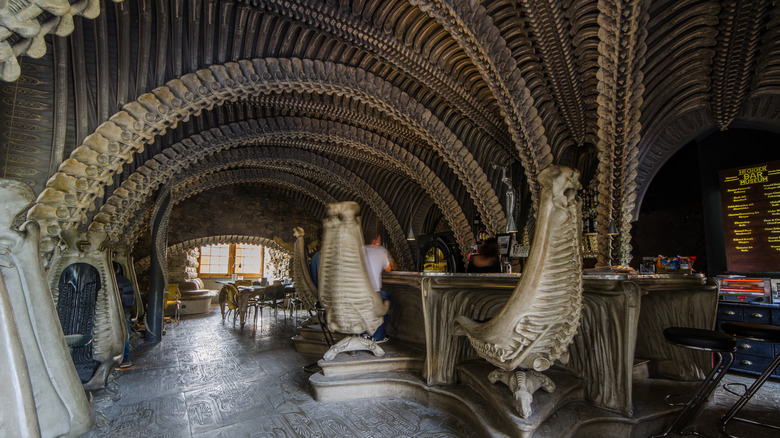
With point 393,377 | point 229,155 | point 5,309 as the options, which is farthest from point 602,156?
point 229,155

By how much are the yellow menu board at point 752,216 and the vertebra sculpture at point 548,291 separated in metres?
4.78

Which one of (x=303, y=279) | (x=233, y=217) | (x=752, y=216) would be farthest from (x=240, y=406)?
(x=233, y=217)

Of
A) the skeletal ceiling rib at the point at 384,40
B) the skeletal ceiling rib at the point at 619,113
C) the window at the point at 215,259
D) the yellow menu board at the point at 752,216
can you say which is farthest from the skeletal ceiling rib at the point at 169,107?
the window at the point at 215,259

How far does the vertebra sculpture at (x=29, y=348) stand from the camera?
0.93 meters

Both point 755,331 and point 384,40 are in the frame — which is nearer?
point 755,331

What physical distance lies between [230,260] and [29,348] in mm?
15153

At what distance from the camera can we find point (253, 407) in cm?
282

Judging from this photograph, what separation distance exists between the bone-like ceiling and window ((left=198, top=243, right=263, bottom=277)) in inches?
358

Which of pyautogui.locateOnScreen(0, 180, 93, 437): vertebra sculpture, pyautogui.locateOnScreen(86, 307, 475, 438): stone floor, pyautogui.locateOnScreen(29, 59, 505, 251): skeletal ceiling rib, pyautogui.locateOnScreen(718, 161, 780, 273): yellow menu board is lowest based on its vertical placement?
pyautogui.locateOnScreen(86, 307, 475, 438): stone floor

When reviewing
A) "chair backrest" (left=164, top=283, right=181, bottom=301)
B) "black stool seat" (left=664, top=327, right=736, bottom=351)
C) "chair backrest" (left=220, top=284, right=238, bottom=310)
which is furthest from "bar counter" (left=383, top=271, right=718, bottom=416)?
"chair backrest" (left=164, top=283, right=181, bottom=301)

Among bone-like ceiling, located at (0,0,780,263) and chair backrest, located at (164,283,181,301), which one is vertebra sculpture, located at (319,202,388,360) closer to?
bone-like ceiling, located at (0,0,780,263)

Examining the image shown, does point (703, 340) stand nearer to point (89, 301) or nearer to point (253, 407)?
point (253, 407)

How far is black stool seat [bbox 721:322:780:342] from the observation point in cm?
202

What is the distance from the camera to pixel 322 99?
6.80 meters
